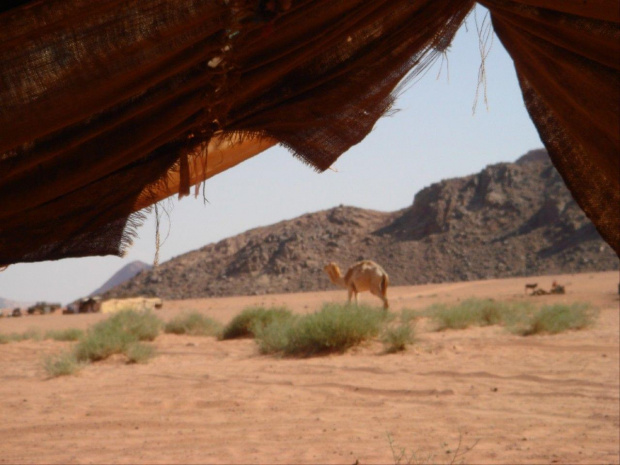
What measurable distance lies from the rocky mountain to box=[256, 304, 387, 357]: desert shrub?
5259 centimetres

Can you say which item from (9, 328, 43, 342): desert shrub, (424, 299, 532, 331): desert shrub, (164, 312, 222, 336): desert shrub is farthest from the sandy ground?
(9, 328, 43, 342): desert shrub

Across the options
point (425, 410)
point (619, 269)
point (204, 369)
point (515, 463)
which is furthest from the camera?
point (619, 269)

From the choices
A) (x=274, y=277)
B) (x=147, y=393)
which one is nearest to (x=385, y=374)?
(x=147, y=393)

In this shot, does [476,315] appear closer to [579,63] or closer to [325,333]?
[325,333]

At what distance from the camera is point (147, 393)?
1094 centimetres

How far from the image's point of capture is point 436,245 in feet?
260

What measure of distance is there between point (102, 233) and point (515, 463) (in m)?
4.88

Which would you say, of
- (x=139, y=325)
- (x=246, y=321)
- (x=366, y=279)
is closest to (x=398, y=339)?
(x=246, y=321)

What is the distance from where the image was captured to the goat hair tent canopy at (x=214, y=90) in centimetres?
262

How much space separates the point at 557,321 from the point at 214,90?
53.3 ft

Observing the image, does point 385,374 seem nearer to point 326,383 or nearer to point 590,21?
point 326,383

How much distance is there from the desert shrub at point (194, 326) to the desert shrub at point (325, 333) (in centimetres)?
750

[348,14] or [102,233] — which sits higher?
[348,14]

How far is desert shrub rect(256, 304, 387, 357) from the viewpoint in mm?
15250
